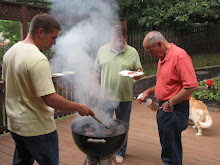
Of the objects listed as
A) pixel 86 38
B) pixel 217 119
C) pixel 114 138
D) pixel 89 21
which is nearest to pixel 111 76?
pixel 114 138

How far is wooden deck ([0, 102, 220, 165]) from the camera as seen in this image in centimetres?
320

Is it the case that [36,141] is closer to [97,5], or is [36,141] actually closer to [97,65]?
[97,65]

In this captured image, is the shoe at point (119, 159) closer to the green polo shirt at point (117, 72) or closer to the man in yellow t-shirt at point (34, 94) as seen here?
the green polo shirt at point (117, 72)

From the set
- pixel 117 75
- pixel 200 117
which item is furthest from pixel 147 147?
pixel 117 75

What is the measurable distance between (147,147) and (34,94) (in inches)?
96.2

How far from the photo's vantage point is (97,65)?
3287mm

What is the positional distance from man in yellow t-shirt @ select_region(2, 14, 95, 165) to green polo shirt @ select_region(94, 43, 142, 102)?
1.17 meters

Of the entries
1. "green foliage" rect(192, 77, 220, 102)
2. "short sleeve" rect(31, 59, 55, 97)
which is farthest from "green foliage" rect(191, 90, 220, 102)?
"short sleeve" rect(31, 59, 55, 97)

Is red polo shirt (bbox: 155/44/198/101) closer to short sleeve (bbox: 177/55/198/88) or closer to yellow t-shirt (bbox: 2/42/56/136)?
short sleeve (bbox: 177/55/198/88)

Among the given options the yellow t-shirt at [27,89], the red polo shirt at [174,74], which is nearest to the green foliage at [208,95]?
the red polo shirt at [174,74]

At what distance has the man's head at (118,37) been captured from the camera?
9.57 ft

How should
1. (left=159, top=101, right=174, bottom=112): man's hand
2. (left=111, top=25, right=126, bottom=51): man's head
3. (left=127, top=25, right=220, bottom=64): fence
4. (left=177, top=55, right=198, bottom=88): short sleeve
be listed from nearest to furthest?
1. (left=177, top=55, right=198, bottom=88): short sleeve
2. (left=159, top=101, right=174, bottom=112): man's hand
3. (left=111, top=25, right=126, bottom=51): man's head
4. (left=127, top=25, right=220, bottom=64): fence

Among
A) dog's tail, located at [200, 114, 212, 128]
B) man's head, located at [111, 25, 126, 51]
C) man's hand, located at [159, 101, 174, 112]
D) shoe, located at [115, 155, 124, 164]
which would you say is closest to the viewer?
man's hand, located at [159, 101, 174, 112]

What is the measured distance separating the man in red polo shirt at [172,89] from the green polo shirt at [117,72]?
62 cm
